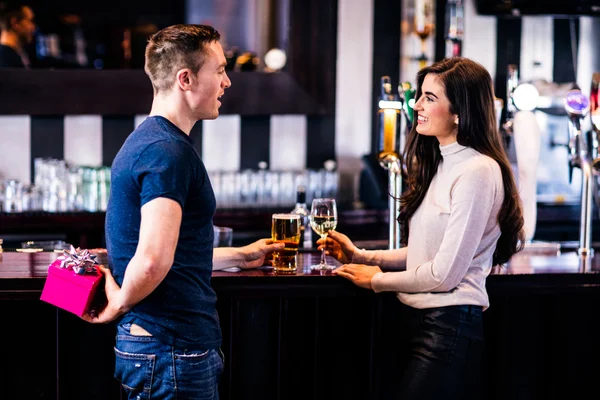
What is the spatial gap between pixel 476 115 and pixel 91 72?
311 centimetres

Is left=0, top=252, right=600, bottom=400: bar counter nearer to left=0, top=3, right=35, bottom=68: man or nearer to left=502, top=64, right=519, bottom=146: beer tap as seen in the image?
left=502, top=64, right=519, bottom=146: beer tap

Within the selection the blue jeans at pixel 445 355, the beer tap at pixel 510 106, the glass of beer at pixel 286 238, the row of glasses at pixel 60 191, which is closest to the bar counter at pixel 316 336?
the glass of beer at pixel 286 238

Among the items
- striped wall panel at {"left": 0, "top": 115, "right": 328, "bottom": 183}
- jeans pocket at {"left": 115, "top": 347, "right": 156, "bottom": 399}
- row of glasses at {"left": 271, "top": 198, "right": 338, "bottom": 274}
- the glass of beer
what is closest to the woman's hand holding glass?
row of glasses at {"left": 271, "top": 198, "right": 338, "bottom": 274}

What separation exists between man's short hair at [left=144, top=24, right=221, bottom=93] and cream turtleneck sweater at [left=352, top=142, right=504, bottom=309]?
80 centimetres

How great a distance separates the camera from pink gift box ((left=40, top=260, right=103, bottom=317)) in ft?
7.09

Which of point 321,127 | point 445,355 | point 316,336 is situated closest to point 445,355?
point 445,355

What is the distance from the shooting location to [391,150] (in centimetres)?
310

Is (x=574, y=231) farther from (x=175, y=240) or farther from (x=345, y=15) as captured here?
(x=175, y=240)

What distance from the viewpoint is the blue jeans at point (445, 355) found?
2439mm

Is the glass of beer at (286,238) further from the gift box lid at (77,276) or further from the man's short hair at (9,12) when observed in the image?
the man's short hair at (9,12)

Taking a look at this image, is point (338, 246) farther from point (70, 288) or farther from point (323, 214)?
point (70, 288)

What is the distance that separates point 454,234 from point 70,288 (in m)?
1.00

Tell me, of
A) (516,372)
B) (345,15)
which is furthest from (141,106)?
(516,372)

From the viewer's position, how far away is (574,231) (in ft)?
17.1
